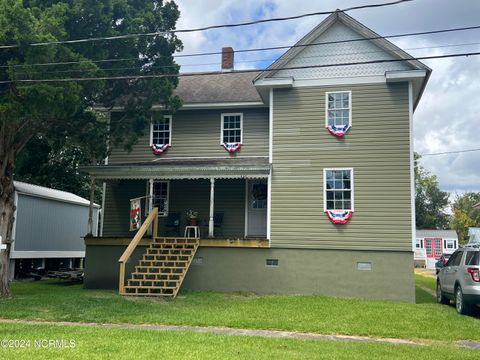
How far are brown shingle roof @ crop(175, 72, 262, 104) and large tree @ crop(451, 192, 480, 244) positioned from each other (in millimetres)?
38339

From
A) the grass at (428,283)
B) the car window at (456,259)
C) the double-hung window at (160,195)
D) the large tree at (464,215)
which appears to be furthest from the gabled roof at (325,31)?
the large tree at (464,215)

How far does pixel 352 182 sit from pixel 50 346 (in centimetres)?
1010

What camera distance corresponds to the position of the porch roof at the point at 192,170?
49.4ft

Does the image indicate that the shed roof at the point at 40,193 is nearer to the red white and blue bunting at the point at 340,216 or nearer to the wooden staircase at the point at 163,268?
the wooden staircase at the point at 163,268

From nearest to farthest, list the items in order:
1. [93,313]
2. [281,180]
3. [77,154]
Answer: [93,313] < [281,180] < [77,154]

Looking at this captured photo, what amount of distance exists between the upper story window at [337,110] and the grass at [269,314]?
5.39 m

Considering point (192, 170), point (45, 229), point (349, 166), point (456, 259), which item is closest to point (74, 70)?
point (192, 170)

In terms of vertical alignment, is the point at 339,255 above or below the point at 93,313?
above

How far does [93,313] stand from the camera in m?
9.96

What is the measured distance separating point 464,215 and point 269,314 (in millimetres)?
47843

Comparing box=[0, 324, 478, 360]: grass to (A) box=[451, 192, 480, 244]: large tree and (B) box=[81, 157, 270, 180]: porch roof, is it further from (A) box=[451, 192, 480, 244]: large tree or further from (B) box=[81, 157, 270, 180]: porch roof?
(A) box=[451, 192, 480, 244]: large tree

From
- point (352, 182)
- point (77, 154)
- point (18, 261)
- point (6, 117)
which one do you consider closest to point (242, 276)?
point (352, 182)

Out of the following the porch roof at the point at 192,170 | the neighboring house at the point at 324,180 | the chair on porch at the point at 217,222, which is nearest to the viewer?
the neighboring house at the point at 324,180

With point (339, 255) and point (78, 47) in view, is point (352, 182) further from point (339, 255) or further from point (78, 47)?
point (78, 47)
